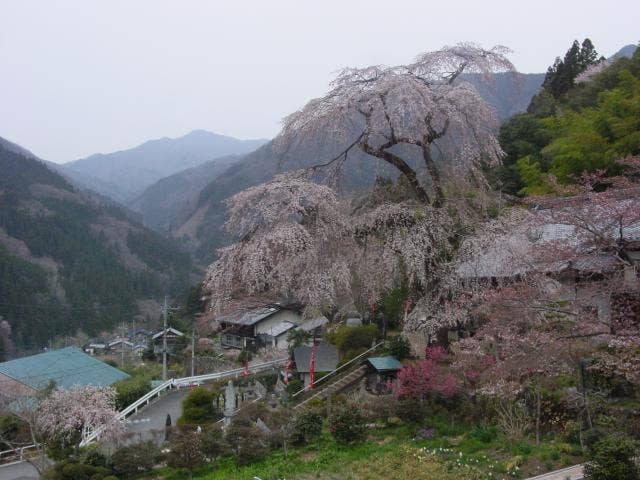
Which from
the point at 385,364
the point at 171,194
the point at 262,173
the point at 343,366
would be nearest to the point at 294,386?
the point at 343,366

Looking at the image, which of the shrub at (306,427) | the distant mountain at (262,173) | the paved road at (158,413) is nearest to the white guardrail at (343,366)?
the paved road at (158,413)

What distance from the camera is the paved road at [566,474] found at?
253 inches

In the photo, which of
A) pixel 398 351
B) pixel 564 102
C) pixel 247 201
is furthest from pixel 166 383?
pixel 564 102

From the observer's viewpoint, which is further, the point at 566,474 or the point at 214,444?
the point at 214,444

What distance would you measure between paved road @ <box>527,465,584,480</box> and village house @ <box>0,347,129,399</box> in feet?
74.1

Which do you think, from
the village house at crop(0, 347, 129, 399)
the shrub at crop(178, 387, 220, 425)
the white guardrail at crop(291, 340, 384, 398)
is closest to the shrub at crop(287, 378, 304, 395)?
the white guardrail at crop(291, 340, 384, 398)

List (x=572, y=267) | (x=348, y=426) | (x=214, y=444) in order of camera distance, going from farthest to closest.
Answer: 1. (x=214, y=444)
2. (x=348, y=426)
3. (x=572, y=267)

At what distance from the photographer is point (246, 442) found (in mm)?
8766

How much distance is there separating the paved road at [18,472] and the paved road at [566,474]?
1277 centimetres

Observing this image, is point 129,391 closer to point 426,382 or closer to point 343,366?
point 343,366

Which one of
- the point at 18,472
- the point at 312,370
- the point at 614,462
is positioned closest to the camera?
the point at 614,462

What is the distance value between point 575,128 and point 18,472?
64.7ft

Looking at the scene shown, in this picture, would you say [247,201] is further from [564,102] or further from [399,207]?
[564,102]

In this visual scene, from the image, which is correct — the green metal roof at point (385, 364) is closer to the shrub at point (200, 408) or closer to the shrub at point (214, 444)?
the shrub at point (200, 408)
